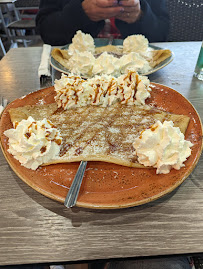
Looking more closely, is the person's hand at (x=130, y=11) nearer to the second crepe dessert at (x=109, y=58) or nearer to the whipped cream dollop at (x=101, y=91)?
the second crepe dessert at (x=109, y=58)

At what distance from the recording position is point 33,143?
82 cm

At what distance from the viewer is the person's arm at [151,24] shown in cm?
207

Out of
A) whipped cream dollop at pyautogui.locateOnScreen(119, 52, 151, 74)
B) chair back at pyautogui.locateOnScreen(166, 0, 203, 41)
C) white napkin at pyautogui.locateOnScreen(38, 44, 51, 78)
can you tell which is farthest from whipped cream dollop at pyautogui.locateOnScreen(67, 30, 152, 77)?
chair back at pyautogui.locateOnScreen(166, 0, 203, 41)

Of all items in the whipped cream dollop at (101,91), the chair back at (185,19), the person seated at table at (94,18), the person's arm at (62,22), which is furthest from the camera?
the chair back at (185,19)

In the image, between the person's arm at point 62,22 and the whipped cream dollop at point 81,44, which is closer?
the whipped cream dollop at point 81,44

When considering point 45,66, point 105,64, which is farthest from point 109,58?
point 45,66

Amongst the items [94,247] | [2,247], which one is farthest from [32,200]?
[94,247]

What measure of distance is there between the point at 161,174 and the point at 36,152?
471 millimetres

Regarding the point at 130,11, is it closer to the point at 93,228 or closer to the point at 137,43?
the point at 137,43

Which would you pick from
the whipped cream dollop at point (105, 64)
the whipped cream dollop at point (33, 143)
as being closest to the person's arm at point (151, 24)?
the whipped cream dollop at point (105, 64)

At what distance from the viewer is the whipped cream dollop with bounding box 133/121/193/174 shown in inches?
29.2

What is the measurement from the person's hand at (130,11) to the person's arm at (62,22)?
1.04ft

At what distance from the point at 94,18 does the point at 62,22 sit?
336 mm

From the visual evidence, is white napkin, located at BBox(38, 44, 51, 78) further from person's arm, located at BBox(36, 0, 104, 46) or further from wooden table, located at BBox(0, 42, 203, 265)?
wooden table, located at BBox(0, 42, 203, 265)
